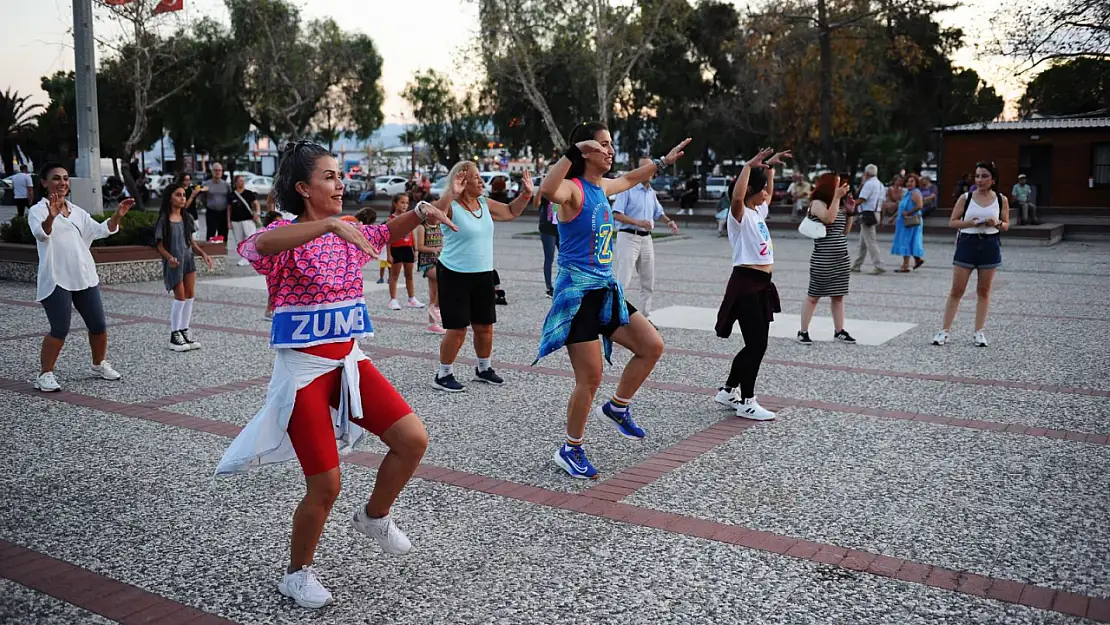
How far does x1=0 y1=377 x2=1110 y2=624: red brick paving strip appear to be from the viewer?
11.8ft

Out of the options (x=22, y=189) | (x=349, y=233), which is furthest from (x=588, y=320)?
(x=22, y=189)

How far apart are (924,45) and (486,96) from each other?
2009 cm

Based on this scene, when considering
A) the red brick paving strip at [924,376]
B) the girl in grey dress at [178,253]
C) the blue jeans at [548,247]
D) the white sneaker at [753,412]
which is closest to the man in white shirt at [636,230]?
the red brick paving strip at [924,376]

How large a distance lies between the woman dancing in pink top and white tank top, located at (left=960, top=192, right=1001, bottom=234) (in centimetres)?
675

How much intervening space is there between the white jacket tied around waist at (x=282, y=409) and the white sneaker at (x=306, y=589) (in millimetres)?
443

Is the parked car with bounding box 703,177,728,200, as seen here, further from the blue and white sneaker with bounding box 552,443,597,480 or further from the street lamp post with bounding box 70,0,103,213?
the blue and white sneaker with bounding box 552,443,597,480

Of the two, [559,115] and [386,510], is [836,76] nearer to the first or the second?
[559,115]

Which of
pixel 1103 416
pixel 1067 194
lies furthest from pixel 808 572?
pixel 1067 194

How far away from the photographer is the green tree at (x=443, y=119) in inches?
2259

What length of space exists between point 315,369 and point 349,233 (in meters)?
0.54

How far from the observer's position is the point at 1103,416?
21.0 ft

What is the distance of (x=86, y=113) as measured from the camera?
1426 cm

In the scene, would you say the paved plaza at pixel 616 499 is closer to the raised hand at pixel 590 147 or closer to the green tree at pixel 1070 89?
the raised hand at pixel 590 147

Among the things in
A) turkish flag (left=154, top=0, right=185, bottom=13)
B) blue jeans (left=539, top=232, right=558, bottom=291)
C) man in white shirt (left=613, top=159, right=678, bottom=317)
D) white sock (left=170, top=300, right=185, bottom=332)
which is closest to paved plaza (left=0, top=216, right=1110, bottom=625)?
white sock (left=170, top=300, right=185, bottom=332)
